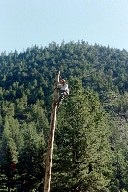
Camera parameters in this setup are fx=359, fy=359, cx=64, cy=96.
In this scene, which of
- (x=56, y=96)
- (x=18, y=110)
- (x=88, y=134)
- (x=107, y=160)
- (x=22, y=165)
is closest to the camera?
(x=56, y=96)

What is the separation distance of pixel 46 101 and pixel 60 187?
155 metres

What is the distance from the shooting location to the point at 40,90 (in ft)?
648

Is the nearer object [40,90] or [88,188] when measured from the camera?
[88,188]

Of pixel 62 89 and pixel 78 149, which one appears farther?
pixel 78 149

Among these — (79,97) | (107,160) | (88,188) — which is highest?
(79,97)

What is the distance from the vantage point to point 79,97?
34.4 meters

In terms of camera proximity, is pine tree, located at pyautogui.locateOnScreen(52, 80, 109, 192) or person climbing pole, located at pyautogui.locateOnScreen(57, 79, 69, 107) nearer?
person climbing pole, located at pyautogui.locateOnScreen(57, 79, 69, 107)

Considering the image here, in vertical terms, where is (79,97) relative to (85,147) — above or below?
above

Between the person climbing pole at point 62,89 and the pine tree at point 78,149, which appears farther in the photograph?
the pine tree at point 78,149

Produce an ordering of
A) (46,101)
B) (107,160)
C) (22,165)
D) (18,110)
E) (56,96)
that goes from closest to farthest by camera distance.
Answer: (56,96), (107,160), (22,165), (18,110), (46,101)

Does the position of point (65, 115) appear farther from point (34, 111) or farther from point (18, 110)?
point (18, 110)

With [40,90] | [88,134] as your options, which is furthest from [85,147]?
[40,90]

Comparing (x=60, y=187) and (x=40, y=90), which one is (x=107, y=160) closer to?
(x=60, y=187)

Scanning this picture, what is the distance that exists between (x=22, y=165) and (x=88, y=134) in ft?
75.5
